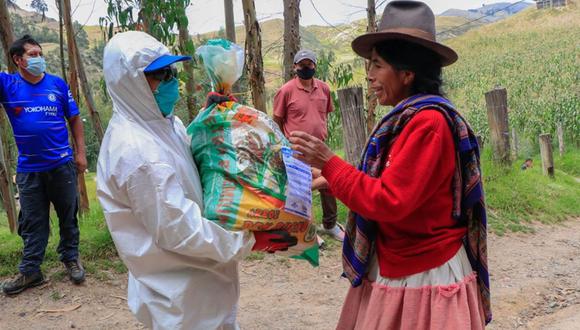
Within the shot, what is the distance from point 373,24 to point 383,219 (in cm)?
541

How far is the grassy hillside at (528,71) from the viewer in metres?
15.9

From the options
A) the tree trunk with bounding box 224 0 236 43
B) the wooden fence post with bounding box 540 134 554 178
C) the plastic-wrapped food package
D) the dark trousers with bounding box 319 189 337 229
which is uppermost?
the tree trunk with bounding box 224 0 236 43

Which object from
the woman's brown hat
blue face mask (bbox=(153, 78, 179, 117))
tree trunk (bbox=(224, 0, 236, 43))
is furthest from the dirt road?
tree trunk (bbox=(224, 0, 236, 43))

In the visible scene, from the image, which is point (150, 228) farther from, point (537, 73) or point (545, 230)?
point (537, 73)

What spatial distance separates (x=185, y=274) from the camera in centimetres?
189

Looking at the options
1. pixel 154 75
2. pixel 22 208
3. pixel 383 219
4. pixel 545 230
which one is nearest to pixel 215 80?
pixel 154 75

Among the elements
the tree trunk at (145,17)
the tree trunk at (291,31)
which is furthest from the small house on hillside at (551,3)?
the tree trunk at (145,17)

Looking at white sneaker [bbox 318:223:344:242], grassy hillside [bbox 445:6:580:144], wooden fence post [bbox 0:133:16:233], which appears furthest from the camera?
grassy hillside [bbox 445:6:580:144]

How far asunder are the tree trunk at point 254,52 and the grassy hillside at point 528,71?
1.77 m

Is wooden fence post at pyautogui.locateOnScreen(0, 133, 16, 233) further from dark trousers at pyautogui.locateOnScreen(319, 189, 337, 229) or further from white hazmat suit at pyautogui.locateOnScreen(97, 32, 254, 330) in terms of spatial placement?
white hazmat suit at pyautogui.locateOnScreen(97, 32, 254, 330)

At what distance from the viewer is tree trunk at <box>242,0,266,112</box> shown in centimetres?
481

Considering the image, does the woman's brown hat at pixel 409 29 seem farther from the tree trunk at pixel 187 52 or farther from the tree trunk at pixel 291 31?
the tree trunk at pixel 291 31

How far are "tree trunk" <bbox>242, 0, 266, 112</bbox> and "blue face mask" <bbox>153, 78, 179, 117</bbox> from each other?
2926 mm

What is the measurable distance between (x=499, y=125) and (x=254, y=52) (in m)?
4.07
